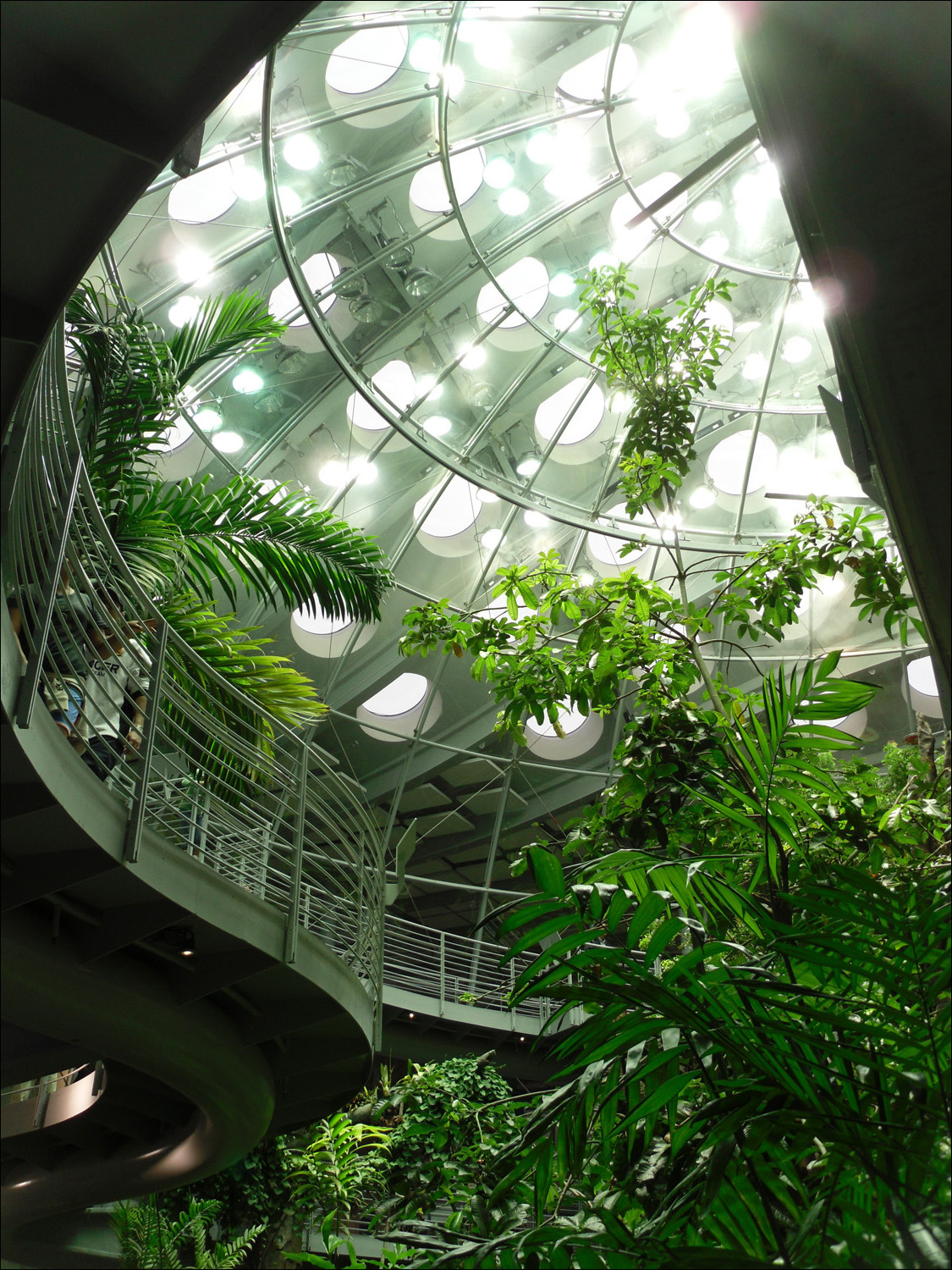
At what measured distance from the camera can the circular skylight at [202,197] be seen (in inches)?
442

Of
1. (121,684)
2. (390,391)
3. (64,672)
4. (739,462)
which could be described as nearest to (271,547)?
(121,684)

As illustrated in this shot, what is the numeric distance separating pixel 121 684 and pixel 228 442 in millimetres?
8277

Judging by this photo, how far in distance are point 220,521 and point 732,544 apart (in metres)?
10.9

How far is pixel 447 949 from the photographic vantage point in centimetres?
1681

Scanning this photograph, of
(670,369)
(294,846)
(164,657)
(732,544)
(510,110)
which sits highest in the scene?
(510,110)

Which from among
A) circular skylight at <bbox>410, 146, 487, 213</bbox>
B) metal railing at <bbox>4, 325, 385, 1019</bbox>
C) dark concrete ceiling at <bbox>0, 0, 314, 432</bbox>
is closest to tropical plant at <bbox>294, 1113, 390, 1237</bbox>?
metal railing at <bbox>4, 325, 385, 1019</bbox>

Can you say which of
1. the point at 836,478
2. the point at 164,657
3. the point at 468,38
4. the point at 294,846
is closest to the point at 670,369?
the point at 164,657

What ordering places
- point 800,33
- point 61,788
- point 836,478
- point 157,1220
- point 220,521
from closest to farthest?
point 800,33, point 61,788, point 220,521, point 157,1220, point 836,478

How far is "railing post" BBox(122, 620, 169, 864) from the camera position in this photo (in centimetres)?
484

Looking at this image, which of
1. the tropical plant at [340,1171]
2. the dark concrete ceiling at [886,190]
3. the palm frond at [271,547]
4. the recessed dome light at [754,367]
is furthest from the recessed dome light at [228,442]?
the dark concrete ceiling at [886,190]

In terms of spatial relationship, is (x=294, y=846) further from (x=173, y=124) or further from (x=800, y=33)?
(x=800, y=33)

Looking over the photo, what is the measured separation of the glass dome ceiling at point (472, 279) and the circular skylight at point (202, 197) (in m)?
0.02

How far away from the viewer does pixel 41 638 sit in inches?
162

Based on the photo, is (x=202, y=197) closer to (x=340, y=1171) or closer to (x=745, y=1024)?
(x=340, y=1171)
